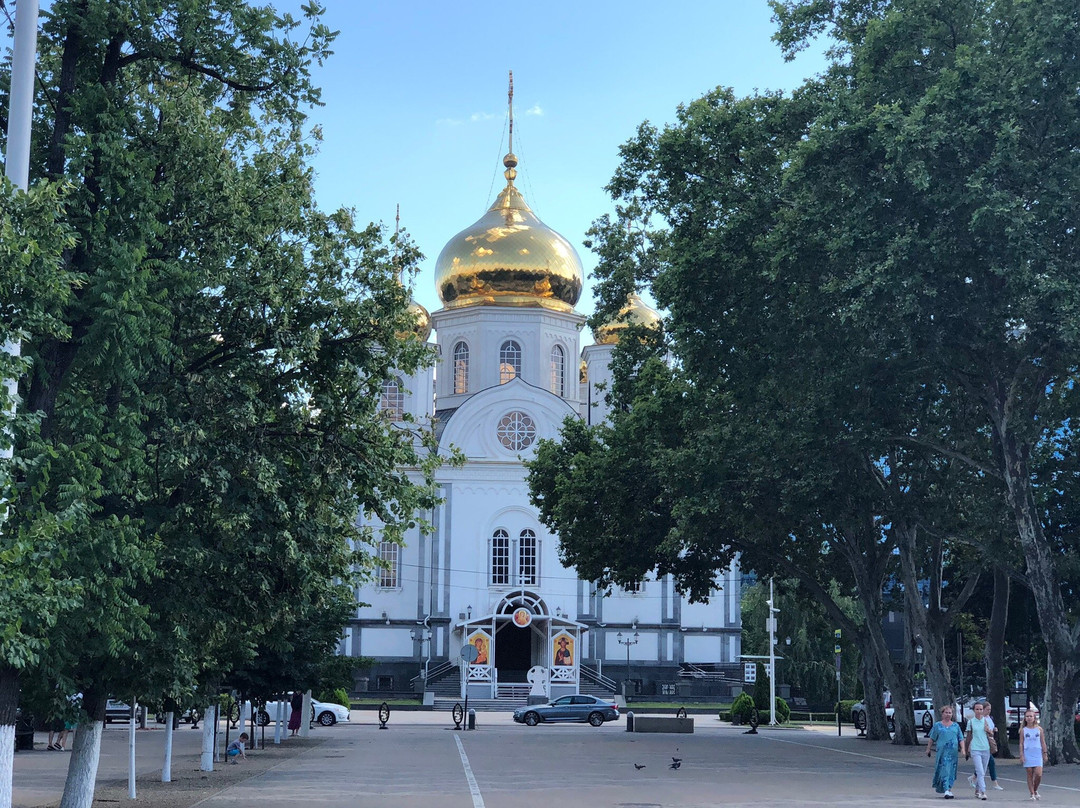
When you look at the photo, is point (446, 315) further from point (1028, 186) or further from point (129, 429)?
point (129, 429)

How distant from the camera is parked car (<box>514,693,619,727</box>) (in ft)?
150

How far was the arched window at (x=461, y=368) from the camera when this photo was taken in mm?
64500

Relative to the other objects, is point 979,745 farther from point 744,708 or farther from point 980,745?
point 744,708

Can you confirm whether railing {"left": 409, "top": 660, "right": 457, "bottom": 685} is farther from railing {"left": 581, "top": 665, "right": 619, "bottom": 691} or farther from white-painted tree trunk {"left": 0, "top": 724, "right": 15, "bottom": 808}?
white-painted tree trunk {"left": 0, "top": 724, "right": 15, "bottom": 808}

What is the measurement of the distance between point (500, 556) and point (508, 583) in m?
1.31

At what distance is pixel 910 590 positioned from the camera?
97.9 ft

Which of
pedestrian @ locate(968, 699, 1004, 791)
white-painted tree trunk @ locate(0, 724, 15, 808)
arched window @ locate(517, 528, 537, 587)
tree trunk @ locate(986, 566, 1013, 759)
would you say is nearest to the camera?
white-painted tree trunk @ locate(0, 724, 15, 808)

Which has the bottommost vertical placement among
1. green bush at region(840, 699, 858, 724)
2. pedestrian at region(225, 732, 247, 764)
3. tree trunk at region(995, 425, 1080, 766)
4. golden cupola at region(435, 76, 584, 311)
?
green bush at region(840, 699, 858, 724)

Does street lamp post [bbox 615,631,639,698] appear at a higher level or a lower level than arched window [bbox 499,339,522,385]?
lower

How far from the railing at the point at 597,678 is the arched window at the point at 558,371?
1338cm

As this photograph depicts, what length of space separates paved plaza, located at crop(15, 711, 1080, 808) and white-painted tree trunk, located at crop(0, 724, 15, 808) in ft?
17.3

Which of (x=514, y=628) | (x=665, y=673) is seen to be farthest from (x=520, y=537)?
(x=665, y=673)

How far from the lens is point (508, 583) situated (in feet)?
200

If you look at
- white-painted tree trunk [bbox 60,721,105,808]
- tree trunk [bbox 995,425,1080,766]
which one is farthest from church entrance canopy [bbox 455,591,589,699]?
white-painted tree trunk [bbox 60,721,105,808]
